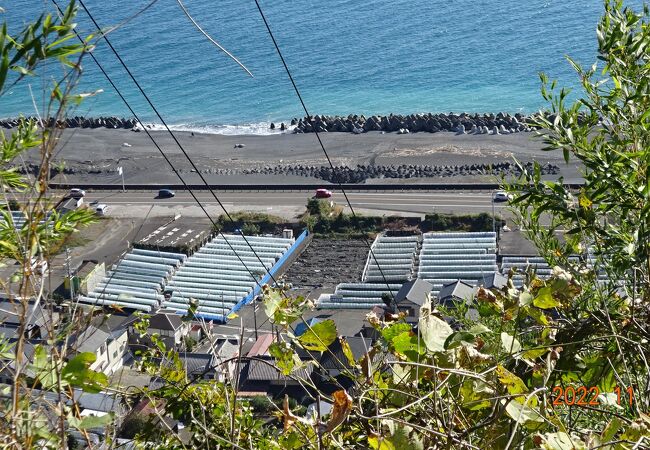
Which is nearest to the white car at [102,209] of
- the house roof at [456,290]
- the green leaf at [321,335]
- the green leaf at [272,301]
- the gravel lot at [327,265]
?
the gravel lot at [327,265]

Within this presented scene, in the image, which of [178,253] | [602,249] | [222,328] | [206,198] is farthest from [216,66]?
[602,249]

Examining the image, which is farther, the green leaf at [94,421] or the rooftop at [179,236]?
the rooftop at [179,236]

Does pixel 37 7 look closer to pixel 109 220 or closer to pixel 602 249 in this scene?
pixel 109 220

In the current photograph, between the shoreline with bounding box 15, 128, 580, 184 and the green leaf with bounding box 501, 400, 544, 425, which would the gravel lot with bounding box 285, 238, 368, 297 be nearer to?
the shoreline with bounding box 15, 128, 580, 184

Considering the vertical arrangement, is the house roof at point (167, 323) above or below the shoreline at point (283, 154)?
above

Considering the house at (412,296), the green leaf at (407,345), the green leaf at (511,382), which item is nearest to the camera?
the green leaf at (511,382)

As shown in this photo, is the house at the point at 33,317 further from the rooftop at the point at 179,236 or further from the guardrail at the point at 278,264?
the rooftop at the point at 179,236

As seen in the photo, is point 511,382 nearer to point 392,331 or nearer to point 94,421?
point 392,331
